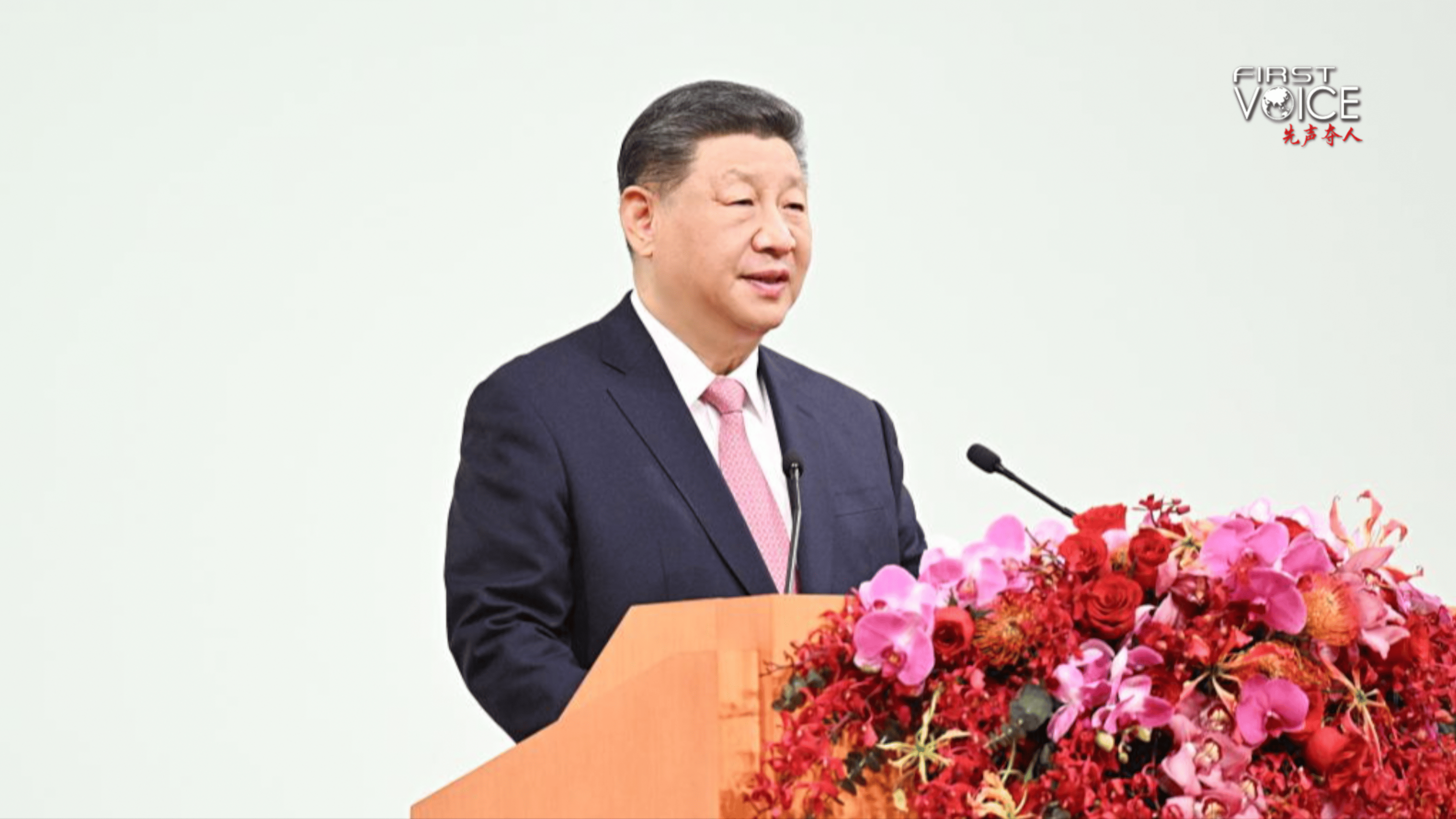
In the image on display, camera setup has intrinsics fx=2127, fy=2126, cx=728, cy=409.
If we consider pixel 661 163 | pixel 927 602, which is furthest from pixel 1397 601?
pixel 661 163

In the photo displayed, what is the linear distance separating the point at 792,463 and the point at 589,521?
0.29 meters

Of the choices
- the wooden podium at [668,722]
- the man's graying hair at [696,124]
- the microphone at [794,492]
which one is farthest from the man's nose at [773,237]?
the wooden podium at [668,722]

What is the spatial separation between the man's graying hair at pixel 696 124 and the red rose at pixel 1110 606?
1254mm

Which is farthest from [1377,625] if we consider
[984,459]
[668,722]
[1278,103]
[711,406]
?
[1278,103]

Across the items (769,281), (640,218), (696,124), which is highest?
(696,124)

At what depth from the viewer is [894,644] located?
1.82 meters

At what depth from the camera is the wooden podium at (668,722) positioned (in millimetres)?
1830

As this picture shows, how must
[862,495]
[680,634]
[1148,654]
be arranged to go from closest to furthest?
[1148,654], [680,634], [862,495]

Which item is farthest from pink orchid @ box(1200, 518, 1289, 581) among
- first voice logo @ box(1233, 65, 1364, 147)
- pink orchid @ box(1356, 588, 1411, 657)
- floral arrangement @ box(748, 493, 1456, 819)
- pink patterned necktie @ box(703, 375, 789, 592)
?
first voice logo @ box(1233, 65, 1364, 147)

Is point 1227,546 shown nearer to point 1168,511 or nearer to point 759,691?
point 1168,511

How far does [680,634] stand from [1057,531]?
0.36 meters

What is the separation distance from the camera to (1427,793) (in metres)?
1.88

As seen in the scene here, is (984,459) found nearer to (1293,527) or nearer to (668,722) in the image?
(1293,527)

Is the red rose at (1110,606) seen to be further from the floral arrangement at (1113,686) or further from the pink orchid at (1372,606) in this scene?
the pink orchid at (1372,606)
